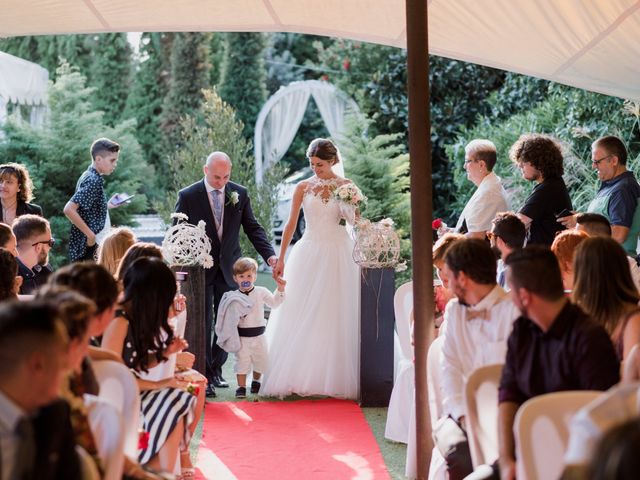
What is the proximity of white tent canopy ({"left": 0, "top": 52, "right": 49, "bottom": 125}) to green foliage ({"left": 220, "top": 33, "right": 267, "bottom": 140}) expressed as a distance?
4.52m

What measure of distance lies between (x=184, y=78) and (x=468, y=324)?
15.9 m

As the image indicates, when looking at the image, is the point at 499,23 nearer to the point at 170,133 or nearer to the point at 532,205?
the point at 532,205

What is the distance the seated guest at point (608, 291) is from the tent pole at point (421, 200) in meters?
1.11

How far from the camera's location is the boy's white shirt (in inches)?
268

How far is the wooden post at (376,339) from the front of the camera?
21.5 ft

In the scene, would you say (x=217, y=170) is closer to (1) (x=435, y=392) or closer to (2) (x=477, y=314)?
(1) (x=435, y=392)

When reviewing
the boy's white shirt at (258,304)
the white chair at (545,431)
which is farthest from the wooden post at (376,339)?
the white chair at (545,431)

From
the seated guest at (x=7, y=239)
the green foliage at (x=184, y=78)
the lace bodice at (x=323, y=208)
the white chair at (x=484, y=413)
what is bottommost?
the white chair at (x=484, y=413)

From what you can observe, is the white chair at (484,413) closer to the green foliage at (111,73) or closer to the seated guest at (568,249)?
the seated guest at (568,249)

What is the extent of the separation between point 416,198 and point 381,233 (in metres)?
2.17

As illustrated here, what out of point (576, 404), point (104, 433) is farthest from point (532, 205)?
point (104, 433)

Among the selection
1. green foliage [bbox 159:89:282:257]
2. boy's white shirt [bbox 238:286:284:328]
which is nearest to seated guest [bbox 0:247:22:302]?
boy's white shirt [bbox 238:286:284:328]

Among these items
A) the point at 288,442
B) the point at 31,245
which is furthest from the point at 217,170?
the point at 288,442

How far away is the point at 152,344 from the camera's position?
393 cm
